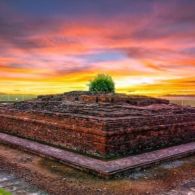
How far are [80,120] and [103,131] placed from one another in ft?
3.42

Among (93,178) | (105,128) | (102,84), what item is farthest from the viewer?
(102,84)

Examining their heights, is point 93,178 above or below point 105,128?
below

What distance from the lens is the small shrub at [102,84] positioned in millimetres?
17062

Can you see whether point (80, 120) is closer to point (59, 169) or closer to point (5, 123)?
point (59, 169)

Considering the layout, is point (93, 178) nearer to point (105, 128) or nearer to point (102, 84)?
point (105, 128)

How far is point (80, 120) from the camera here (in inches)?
341

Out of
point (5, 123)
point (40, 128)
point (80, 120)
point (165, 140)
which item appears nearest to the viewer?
point (80, 120)

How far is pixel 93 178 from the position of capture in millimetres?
6613

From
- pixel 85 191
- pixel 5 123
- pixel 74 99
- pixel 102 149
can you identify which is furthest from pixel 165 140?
pixel 5 123

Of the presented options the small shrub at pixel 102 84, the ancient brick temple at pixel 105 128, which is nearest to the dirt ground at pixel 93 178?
the ancient brick temple at pixel 105 128

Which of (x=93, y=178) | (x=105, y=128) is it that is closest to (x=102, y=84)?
(x=105, y=128)

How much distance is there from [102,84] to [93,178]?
1079cm

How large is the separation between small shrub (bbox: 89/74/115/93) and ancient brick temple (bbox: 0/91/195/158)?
4496mm

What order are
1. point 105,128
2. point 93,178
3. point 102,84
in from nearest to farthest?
point 93,178
point 105,128
point 102,84
